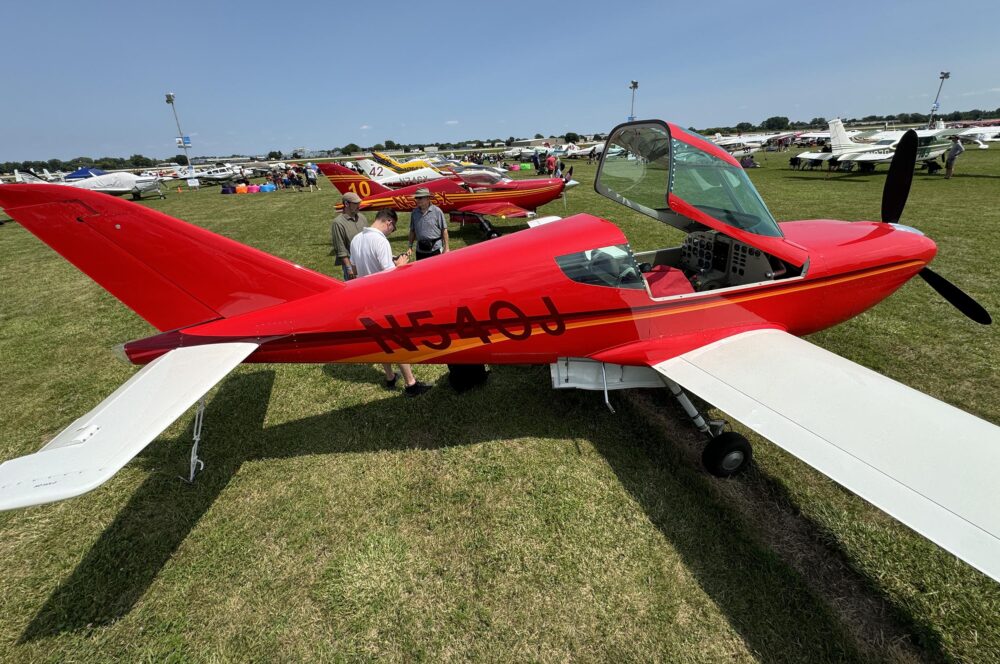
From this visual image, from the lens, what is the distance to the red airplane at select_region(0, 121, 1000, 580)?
7.53ft

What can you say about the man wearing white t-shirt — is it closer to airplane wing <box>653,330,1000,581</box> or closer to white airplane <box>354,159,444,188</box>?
airplane wing <box>653,330,1000,581</box>

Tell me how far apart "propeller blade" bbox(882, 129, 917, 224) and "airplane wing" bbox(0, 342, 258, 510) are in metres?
6.82

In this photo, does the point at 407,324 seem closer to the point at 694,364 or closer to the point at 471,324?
the point at 471,324

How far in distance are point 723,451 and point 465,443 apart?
2.29 metres

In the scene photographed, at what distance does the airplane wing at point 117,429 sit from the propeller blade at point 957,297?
6.67 meters

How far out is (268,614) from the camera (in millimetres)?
2600

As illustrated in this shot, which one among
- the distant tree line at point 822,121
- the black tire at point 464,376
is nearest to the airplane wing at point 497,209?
the black tire at point 464,376

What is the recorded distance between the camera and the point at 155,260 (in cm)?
301

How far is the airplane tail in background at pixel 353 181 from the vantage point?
14234mm

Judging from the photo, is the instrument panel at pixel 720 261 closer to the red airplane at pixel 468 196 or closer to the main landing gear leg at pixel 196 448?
the main landing gear leg at pixel 196 448

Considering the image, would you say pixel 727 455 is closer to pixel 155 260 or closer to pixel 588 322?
pixel 588 322

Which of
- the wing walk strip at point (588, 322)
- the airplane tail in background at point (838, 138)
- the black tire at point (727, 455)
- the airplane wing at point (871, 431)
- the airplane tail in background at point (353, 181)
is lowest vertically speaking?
the black tire at point (727, 455)

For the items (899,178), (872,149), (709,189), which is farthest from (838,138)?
(709,189)

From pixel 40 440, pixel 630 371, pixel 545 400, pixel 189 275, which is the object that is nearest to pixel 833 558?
pixel 630 371
